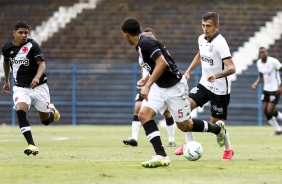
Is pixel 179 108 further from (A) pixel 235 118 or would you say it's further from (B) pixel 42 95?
(A) pixel 235 118

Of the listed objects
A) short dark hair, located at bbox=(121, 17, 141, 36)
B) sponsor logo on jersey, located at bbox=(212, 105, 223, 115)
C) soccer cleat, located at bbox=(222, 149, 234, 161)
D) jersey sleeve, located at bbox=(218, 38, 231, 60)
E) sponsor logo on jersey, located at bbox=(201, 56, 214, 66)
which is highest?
short dark hair, located at bbox=(121, 17, 141, 36)

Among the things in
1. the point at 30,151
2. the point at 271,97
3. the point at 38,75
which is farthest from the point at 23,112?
the point at 271,97

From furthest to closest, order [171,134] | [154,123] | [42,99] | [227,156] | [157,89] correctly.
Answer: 1. [171,134]
2. [42,99]
3. [227,156]
4. [157,89]
5. [154,123]

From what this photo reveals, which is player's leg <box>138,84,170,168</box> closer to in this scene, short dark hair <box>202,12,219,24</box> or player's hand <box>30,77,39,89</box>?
short dark hair <box>202,12,219,24</box>

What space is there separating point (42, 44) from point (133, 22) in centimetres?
2552

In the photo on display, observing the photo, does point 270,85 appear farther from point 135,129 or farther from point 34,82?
point 34,82

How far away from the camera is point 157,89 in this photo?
11469mm

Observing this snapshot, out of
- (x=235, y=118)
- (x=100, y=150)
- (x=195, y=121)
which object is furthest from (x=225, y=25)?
(x=195, y=121)

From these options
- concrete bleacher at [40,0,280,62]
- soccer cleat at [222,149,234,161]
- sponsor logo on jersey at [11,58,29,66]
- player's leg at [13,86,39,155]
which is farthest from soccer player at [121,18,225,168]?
concrete bleacher at [40,0,280,62]

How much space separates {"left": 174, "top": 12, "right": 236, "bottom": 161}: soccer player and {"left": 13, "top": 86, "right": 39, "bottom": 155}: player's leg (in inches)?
94.7

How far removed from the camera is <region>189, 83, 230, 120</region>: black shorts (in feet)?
43.8

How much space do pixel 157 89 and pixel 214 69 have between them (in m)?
1.97

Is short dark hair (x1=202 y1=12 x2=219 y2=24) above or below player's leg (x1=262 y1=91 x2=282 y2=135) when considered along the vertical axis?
above

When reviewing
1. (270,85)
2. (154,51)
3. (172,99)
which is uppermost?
(154,51)
